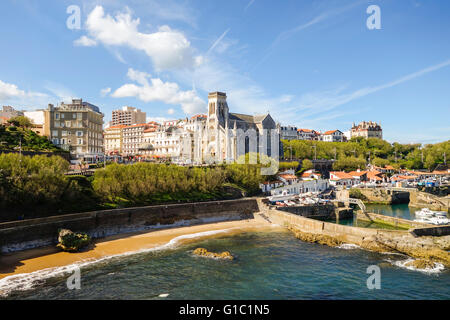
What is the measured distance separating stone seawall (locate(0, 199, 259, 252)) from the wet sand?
4.62 ft

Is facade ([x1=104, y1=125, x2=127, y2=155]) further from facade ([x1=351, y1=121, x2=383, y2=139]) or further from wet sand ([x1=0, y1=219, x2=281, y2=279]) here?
facade ([x1=351, y1=121, x2=383, y2=139])

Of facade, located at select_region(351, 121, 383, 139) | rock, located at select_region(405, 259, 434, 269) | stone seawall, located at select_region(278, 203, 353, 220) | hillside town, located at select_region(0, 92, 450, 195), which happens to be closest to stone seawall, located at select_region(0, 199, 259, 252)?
stone seawall, located at select_region(278, 203, 353, 220)

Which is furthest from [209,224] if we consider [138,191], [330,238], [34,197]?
[34,197]

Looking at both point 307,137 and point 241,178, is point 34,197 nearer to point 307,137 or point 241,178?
point 241,178

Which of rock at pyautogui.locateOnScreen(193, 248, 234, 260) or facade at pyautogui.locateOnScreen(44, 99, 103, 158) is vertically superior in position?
facade at pyautogui.locateOnScreen(44, 99, 103, 158)

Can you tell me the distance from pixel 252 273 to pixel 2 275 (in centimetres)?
2242

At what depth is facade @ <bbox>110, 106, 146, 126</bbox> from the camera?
593 ft

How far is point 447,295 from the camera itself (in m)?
22.7

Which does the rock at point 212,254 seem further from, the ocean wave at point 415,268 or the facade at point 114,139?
the facade at point 114,139

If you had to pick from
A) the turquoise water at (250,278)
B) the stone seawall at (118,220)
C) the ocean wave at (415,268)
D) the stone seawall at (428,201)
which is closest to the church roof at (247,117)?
the stone seawall at (428,201)

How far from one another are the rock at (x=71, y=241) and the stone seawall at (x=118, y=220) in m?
2.04

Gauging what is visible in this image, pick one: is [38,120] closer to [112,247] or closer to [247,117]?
[112,247]

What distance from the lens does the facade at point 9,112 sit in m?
103

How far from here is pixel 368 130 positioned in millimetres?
182125
